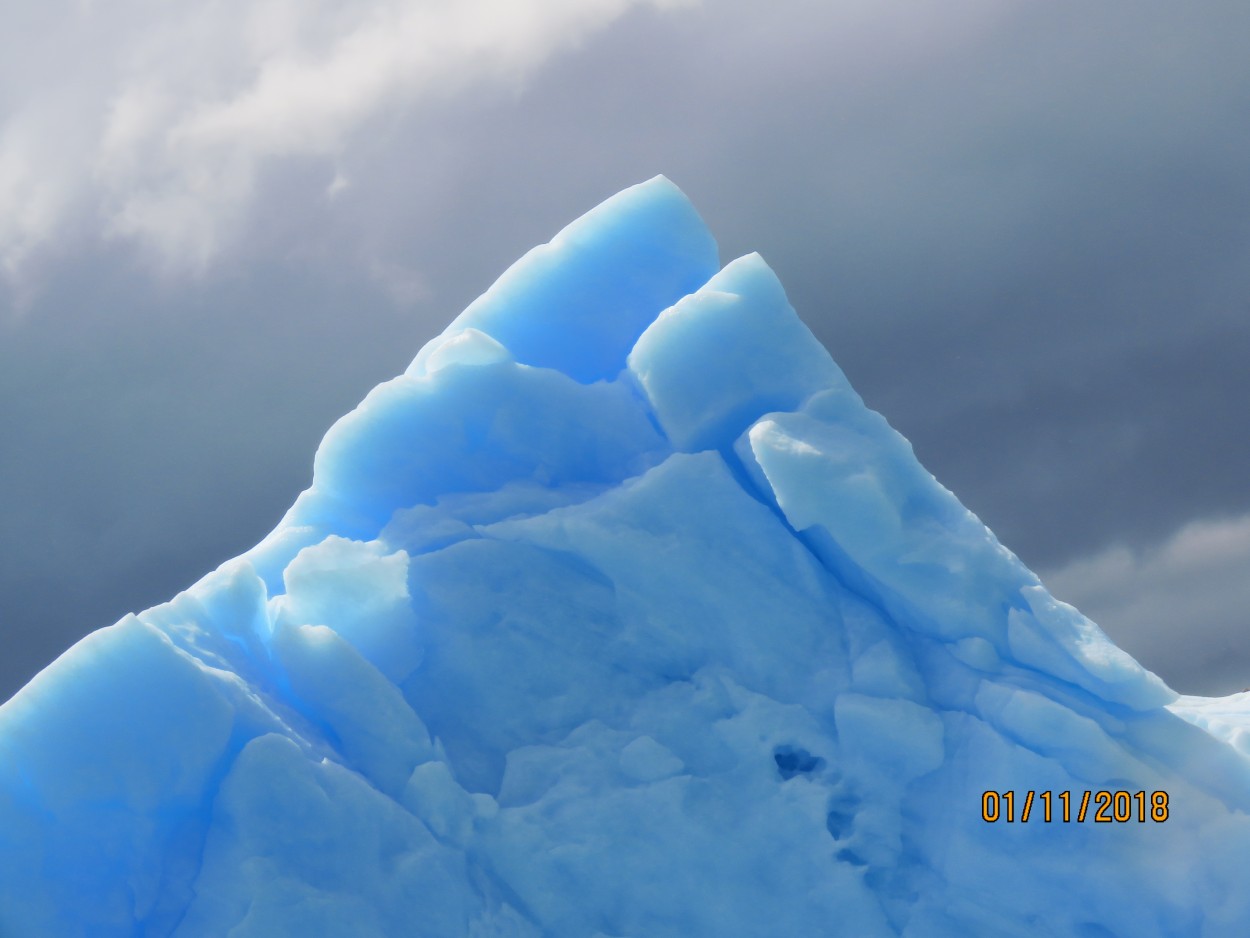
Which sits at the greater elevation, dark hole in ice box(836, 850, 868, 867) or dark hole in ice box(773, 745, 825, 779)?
dark hole in ice box(773, 745, 825, 779)

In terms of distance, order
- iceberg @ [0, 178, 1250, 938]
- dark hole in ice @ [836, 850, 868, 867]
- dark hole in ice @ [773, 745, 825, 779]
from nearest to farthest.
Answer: iceberg @ [0, 178, 1250, 938]
dark hole in ice @ [836, 850, 868, 867]
dark hole in ice @ [773, 745, 825, 779]

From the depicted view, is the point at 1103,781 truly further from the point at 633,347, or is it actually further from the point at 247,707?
the point at 247,707

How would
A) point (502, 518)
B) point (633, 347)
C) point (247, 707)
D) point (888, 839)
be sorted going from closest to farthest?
point (247, 707) < point (888, 839) < point (502, 518) < point (633, 347)

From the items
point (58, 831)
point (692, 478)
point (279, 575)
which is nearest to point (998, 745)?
point (692, 478)

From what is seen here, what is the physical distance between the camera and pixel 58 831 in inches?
212

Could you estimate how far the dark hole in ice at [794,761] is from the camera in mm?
6934

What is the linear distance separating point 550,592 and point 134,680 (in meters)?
2.47

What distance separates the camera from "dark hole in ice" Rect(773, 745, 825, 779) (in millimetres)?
6934
